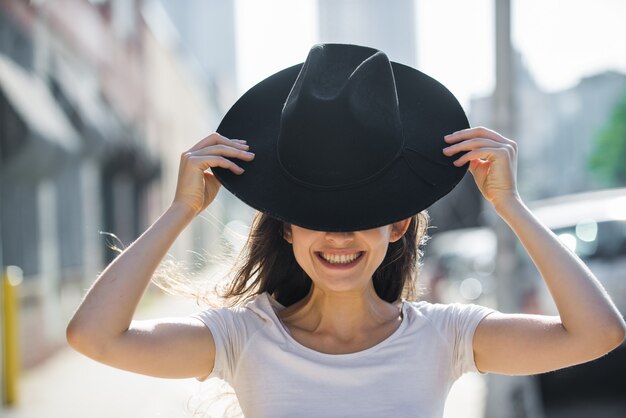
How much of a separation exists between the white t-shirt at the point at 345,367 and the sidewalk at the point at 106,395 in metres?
4.28

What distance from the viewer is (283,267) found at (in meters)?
2.56

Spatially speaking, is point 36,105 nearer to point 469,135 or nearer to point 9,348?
point 9,348

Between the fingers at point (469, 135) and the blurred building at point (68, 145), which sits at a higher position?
the fingers at point (469, 135)

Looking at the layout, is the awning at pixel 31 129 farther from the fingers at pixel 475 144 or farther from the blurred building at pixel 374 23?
the blurred building at pixel 374 23

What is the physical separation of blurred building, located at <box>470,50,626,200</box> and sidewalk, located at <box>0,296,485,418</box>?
8216 centimetres

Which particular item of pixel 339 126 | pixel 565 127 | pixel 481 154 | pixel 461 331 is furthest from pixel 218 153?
pixel 565 127

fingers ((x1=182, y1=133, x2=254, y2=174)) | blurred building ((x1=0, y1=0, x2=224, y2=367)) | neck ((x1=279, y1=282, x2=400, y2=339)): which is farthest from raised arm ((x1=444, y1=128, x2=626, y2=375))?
blurred building ((x1=0, y1=0, x2=224, y2=367))

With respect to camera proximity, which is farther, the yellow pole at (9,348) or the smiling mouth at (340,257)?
the yellow pole at (9,348)

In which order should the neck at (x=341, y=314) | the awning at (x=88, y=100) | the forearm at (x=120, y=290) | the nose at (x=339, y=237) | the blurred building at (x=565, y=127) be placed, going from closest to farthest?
the forearm at (x=120, y=290), the nose at (x=339, y=237), the neck at (x=341, y=314), the awning at (x=88, y=100), the blurred building at (x=565, y=127)

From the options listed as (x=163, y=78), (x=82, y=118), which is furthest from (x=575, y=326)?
(x=163, y=78)

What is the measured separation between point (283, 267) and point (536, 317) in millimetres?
776

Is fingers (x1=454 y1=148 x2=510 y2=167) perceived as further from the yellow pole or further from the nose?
the yellow pole

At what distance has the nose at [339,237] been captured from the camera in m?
2.10

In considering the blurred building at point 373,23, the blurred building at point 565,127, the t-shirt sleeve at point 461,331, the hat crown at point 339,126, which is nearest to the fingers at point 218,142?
the hat crown at point 339,126
